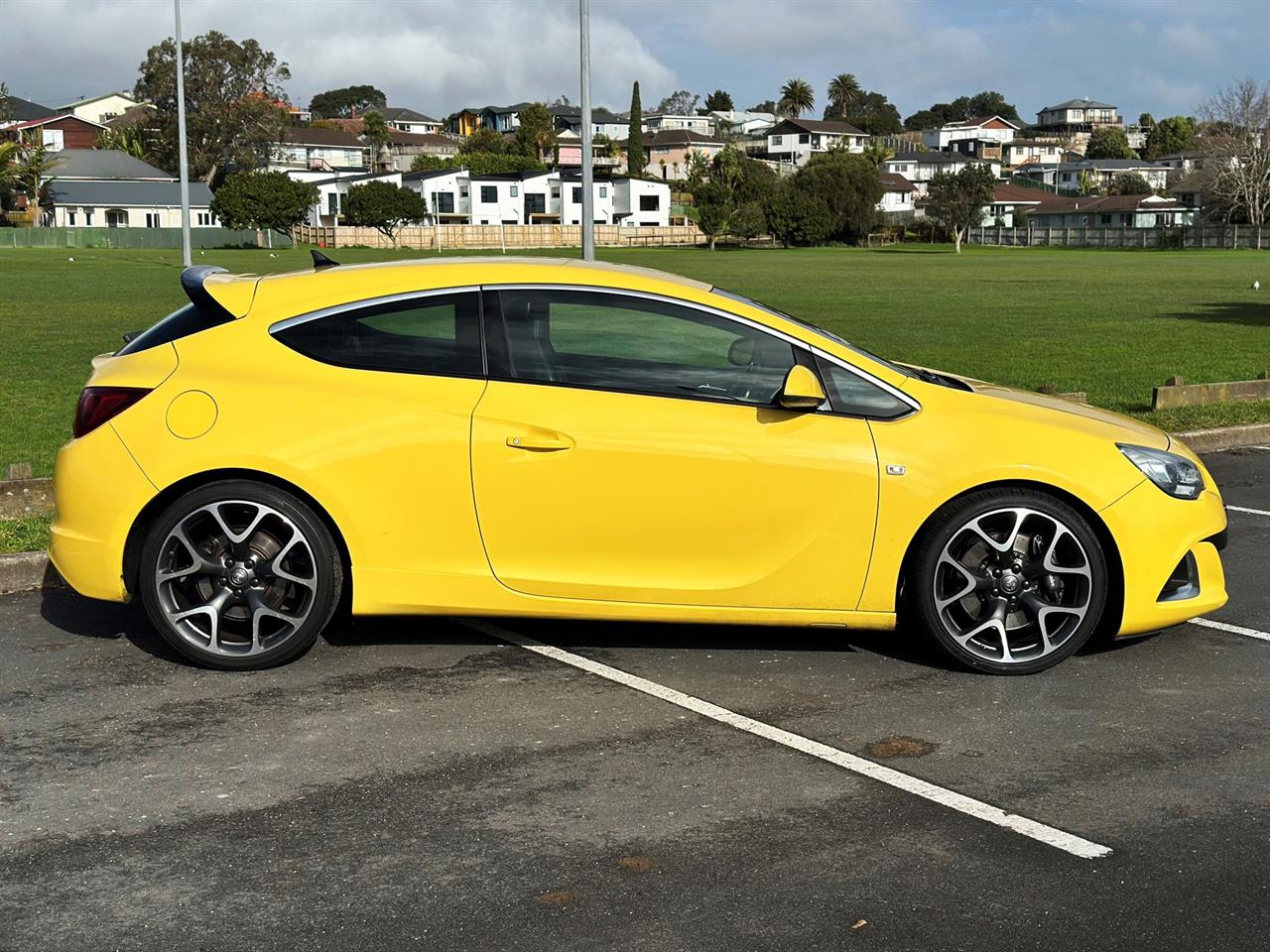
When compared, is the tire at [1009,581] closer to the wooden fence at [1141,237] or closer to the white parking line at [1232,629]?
the white parking line at [1232,629]

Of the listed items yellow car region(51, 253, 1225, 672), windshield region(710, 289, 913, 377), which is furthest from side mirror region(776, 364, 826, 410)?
windshield region(710, 289, 913, 377)

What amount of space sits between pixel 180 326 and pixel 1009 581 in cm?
344

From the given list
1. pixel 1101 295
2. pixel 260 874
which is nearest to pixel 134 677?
pixel 260 874

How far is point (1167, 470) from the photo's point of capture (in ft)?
19.1

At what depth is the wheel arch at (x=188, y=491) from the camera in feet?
18.3

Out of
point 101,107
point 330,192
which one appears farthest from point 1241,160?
point 101,107

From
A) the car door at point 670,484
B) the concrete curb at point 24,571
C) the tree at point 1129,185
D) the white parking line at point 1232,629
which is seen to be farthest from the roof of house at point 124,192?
the white parking line at point 1232,629

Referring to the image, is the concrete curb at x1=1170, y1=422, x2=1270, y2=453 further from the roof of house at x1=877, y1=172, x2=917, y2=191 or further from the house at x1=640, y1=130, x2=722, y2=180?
the house at x1=640, y1=130, x2=722, y2=180

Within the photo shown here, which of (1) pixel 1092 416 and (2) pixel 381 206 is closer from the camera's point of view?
(1) pixel 1092 416

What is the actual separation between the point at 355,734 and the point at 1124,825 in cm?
250

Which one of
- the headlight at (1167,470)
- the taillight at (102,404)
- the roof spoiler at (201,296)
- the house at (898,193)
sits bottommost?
the headlight at (1167,470)

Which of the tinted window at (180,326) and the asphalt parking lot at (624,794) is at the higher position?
the tinted window at (180,326)

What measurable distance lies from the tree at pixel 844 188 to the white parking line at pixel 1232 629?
9548 centimetres

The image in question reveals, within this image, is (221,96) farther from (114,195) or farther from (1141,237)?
(1141,237)
